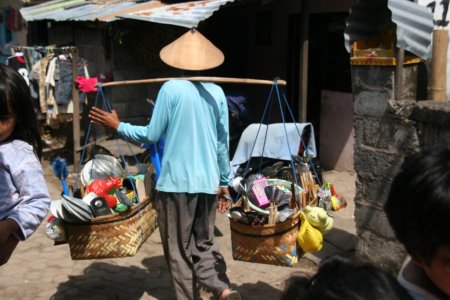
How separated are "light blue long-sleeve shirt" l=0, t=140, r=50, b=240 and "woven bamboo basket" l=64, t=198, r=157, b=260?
1239mm

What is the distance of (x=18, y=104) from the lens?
2.19 metres

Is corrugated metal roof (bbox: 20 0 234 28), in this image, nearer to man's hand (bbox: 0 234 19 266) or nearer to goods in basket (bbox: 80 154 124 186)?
goods in basket (bbox: 80 154 124 186)

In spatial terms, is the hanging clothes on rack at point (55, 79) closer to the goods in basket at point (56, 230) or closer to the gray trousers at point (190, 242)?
the goods in basket at point (56, 230)

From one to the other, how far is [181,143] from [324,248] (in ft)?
6.48

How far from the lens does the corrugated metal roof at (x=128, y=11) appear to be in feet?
21.1

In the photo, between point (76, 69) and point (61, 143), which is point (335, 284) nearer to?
point (76, 69)

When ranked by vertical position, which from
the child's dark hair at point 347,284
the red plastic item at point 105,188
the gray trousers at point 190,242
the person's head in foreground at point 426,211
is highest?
the person's head in foreground at point 426,211

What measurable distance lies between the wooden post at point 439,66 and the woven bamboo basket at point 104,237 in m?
2.11

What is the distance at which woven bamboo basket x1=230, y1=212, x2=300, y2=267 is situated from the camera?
328 cm

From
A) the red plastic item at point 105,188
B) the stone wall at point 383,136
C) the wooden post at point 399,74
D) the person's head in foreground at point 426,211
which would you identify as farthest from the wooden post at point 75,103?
the person's head in foreground at point 426,211

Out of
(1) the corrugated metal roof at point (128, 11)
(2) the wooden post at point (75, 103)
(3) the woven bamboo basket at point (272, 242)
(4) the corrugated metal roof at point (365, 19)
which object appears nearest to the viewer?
(3) the woven bamboo basket at point (272, 242)

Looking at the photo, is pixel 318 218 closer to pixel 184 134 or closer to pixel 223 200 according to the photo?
pixel 223 200

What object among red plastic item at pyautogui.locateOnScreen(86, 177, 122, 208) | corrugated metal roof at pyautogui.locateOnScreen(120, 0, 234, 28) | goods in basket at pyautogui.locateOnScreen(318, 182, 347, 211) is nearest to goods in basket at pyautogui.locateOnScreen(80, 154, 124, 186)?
red plastic item at pyautogui.locateOnScreen(86, 177, 122, 208)

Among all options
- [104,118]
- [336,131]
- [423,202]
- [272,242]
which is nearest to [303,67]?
[336,131]
